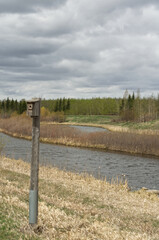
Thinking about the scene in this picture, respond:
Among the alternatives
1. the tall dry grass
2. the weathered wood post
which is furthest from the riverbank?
the tall dry grass

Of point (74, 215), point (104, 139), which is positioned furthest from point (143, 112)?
point (74, 215)

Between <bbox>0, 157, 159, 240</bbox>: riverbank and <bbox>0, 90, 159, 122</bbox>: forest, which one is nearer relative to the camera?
<bbox>0, 157, 159, 240</bbox>: riverbank

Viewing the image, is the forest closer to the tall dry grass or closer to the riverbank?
the tall dry grass

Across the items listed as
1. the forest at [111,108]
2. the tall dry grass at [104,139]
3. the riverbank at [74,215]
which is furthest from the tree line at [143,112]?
the riverbank at [74,215]

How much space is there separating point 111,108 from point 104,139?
249 ft

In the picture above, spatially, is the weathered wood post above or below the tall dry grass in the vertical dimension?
above

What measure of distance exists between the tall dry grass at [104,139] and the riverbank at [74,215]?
1818 centimetres

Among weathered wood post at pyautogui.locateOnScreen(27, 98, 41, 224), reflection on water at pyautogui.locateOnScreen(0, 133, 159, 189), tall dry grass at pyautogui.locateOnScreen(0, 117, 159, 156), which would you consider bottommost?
reflection on water at pyautogui.locateOnScreen(0, 133, 159, 189)

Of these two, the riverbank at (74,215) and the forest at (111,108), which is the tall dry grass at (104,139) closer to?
the riverbank at (74,215)

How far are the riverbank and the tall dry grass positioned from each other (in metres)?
18.2

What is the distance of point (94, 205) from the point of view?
8828 millimetres

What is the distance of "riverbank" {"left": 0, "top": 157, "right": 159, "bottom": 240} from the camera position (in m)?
5.59

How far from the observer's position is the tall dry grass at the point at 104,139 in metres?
28.5

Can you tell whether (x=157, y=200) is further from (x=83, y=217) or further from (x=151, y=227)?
(x=83, y=217)
